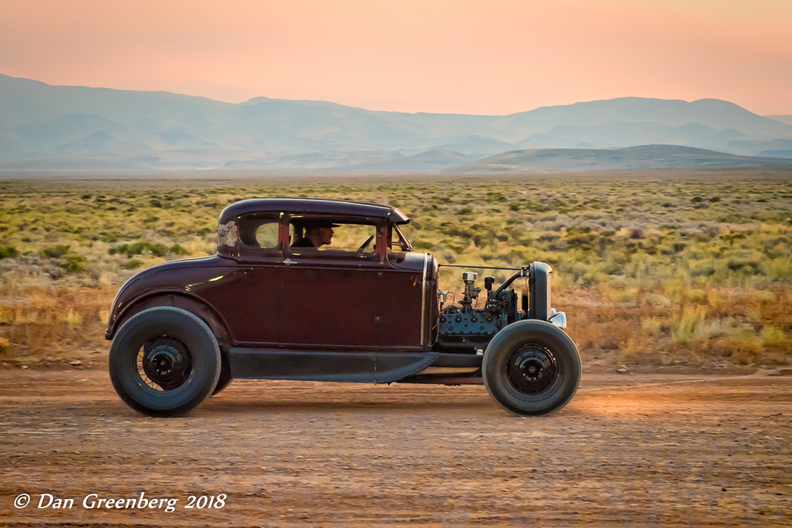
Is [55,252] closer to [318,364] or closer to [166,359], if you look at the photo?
[166,359]

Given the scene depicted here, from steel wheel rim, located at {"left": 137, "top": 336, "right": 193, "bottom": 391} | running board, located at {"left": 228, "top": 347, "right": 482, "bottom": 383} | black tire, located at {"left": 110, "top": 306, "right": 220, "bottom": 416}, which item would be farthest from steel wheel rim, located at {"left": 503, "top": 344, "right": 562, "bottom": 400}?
steel wheel rim, located at {"left": 137, "top": 336, "right": 193, "bottom": 391}

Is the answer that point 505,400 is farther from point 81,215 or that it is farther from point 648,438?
point 81,215

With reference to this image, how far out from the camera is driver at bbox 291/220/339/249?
799 centimetres

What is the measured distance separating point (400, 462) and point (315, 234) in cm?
278

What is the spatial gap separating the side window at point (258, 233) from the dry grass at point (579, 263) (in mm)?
5152

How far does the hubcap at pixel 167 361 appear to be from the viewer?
7.48 m

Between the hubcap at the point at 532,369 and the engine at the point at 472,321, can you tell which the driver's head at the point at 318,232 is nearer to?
the engine at the point at 472,321

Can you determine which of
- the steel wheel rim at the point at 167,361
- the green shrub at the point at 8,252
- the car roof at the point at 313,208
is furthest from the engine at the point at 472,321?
the green shrub at the point at 8,252

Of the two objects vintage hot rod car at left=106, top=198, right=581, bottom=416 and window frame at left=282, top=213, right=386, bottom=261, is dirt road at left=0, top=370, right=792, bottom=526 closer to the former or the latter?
vintage hot rod car at left=106, top=198, right=581, bottom=416

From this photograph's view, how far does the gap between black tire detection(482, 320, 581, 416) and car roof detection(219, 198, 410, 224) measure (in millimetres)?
1575

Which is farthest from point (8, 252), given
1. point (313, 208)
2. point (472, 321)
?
point (472, 321)

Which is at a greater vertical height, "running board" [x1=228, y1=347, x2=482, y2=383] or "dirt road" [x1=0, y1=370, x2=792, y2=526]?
"running board" [x1=228, y1=347, x2=482, y2=383]

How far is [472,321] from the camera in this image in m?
8.16

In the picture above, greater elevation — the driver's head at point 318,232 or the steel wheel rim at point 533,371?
the driver's head at point 318,232
